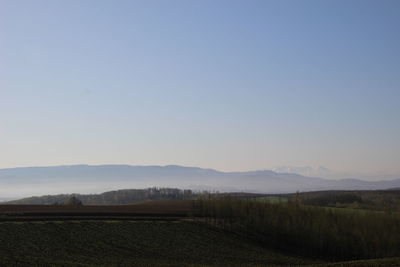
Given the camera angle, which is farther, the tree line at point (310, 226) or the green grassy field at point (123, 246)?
the tree line at point (310, 226)

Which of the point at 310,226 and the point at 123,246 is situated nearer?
the point at 123,246

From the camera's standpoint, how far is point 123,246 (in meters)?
50.9

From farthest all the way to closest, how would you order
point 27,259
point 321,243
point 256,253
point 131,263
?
point 321,243
point 256,253
point 131,263
point 27,259

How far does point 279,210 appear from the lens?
80.4m

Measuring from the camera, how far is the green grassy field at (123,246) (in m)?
40.5

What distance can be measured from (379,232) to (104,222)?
4345cm

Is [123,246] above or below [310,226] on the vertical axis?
below

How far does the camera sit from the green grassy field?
40.5 m

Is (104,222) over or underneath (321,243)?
over

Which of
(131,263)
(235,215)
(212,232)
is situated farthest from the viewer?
(235,215)

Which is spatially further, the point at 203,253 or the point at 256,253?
the point at 256,253

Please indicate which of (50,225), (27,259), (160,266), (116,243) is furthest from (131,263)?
(50,225)

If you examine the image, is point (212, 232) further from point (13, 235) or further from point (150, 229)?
point (13, 235)

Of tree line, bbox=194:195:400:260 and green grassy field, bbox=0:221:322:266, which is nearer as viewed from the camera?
green grassy field, bbox=0:221:322:266
